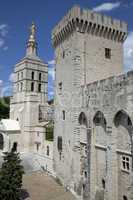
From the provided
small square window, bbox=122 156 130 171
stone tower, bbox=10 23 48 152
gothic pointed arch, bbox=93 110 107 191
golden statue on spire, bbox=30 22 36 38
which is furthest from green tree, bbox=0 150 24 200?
golden statue on spire, bbox=30 22 36 38

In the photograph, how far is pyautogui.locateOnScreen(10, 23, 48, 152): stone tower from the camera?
117 feet

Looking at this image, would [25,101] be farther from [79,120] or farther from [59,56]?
[79,120]

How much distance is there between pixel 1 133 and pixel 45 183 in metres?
16.9

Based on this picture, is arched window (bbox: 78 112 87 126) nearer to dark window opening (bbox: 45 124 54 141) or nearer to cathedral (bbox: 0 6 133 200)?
cathedral (bbox: 0 6 133 200)

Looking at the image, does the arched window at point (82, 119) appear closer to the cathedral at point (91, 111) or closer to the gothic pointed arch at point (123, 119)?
the cathedral at point (91, 111)

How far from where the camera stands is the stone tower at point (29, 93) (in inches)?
1404

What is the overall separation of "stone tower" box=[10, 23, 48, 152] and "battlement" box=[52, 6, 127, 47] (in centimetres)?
1545

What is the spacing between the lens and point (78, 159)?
2089 cm

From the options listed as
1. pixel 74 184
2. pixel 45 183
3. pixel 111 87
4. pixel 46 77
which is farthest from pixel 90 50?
pixel 46 77

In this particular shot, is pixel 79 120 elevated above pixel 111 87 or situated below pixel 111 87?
below

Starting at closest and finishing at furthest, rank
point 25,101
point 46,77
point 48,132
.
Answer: point 48,132, point 25,101, point 46,77

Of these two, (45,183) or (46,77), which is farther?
(46,77)

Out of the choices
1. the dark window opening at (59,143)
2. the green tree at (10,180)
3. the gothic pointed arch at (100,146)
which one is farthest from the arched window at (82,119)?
the green tree at (10,180)

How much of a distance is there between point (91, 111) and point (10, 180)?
9.37 metres
